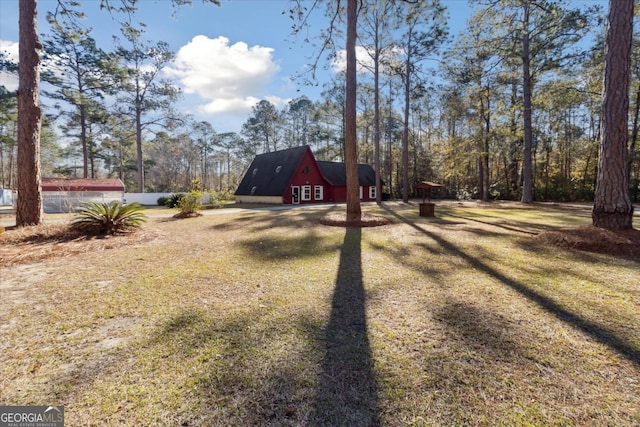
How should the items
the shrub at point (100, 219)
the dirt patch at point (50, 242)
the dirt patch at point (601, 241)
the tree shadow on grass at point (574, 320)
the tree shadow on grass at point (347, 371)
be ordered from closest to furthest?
the tree shadow on grass at point (347, 371), the tree shadow on grass at point (574, 320), the dirt patch at point (50, 242), the dirt patch at point (601, 241), the shrub at point (100, 219)

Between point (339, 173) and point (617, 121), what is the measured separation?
2266cm

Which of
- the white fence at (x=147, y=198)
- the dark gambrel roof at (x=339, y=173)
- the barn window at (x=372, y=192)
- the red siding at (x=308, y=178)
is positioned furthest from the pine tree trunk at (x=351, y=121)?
the white fence at (x=147, y=198)

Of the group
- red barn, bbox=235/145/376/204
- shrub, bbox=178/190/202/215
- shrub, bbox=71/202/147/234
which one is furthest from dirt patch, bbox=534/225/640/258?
red barn, bbox=235/145/376/204

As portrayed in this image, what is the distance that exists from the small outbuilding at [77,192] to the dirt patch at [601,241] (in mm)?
21629

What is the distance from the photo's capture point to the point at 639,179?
22.7 meters

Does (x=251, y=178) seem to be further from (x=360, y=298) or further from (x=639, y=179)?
(x=639, y=179)

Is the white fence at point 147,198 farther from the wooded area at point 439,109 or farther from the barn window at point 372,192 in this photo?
the barn window at point 372,192

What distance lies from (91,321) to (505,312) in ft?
15.4

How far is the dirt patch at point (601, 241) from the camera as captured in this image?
5.44 meters

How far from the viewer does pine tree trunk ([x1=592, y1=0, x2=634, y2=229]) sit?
607 cm

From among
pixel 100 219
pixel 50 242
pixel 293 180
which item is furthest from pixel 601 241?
pixel 293 180

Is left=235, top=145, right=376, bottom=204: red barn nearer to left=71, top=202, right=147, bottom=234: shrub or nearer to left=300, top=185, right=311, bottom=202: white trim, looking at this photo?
left=300, top=185, right=311, bottom=202: white trim

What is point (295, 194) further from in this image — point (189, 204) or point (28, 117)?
point (28, 117)

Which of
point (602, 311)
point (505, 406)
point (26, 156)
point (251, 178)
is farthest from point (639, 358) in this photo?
point (251, 178)
